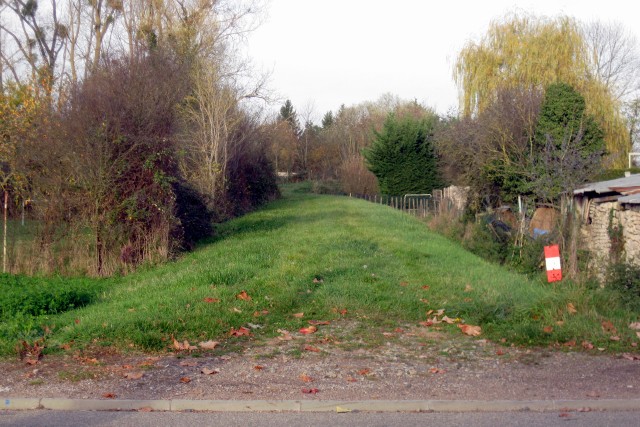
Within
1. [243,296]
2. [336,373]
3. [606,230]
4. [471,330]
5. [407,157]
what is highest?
[407,157]

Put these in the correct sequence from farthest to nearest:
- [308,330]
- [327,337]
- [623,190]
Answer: [623,190] < [308,330] < [327,337]

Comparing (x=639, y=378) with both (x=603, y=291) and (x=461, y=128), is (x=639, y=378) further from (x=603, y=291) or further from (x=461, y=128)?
(x=461, y=128)

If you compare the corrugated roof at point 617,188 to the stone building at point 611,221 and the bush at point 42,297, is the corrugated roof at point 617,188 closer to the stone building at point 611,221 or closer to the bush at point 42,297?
the stone building at point 611,221

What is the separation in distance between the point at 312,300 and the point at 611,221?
7579 mm

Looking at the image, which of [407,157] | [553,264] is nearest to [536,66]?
[407,157]

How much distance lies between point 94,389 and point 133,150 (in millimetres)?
9042

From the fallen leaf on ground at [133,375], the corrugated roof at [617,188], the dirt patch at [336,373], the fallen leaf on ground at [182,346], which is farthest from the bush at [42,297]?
the corrugated roof at [617,188]

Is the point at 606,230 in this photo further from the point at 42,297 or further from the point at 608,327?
the point at 42,297

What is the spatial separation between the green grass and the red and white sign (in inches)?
9.7

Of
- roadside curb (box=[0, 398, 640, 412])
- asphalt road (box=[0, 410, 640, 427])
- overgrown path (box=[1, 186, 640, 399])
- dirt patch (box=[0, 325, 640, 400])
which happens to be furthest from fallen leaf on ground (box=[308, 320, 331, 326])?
asphalt road (box=[0, 410, 640, 427])

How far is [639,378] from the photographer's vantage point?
765 centimetres

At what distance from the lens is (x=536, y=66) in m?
33.1

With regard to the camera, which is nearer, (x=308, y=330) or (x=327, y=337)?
(x=327, y=337)

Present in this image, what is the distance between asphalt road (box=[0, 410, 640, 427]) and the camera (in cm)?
645
